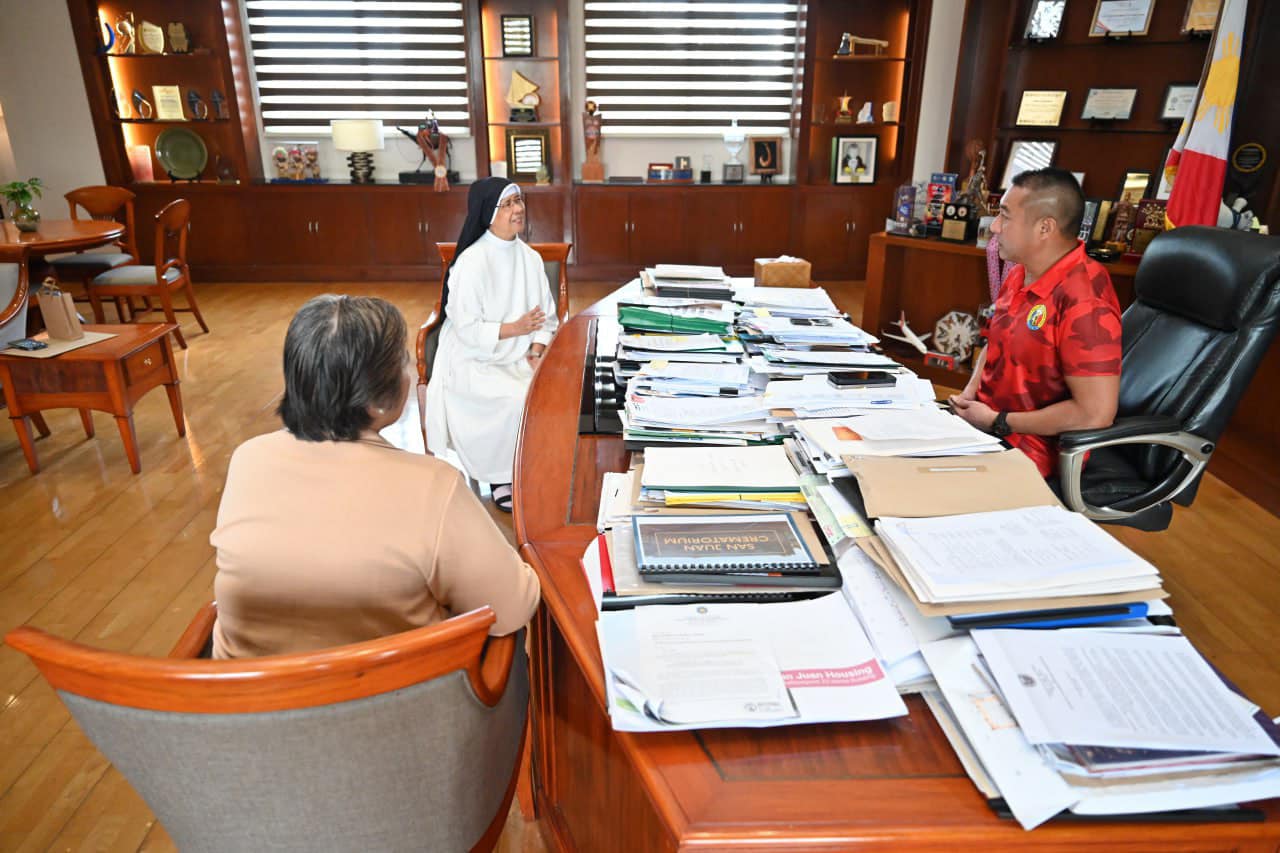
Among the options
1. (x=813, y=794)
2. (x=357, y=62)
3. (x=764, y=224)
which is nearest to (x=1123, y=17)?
(x=764, y=224)

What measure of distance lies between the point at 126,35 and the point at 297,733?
23.7 ft

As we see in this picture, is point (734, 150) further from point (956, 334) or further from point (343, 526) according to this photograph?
point (343, 526)

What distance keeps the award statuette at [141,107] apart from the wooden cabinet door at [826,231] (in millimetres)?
5394

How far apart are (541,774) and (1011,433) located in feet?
4.58

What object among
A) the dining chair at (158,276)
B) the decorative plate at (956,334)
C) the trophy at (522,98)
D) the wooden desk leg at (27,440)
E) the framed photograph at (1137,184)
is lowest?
the wooden desk leg at (27,440)

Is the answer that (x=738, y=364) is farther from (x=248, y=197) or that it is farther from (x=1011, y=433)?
(x=248, y=197)

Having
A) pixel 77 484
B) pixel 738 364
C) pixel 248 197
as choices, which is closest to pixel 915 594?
pixel 738 364

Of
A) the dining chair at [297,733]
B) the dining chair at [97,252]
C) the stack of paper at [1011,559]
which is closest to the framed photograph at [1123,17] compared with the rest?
the stack of paper at [1011,559]

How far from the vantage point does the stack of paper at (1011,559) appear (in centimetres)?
94

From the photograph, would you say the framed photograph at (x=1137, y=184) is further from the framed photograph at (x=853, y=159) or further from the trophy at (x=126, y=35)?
the trophy at (x=126, y=35)

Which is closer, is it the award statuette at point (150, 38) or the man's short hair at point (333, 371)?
the man's short hair at point (333, 371)

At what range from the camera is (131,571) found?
100 inches

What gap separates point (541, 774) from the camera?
1.57 metres

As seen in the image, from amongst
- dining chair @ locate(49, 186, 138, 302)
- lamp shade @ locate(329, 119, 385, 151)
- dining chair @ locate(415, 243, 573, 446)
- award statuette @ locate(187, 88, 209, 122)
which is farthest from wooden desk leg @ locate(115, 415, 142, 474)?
award statuette @ locate(187, 88, 209, 122)
